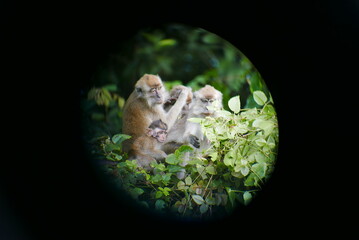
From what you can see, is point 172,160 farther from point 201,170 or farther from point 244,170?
point 244,170

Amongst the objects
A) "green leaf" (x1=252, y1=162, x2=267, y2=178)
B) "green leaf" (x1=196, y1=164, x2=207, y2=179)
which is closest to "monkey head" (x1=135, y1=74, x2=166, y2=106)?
"green leaf" (x1=196, y1=164, x2=207, y2=179)

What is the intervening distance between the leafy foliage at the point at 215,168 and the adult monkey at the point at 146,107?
232mm

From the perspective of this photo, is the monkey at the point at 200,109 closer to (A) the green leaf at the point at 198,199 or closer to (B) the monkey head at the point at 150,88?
(B) the monkey head at the point at 150,88

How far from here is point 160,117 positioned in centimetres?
221

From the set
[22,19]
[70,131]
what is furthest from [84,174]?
[22,19]

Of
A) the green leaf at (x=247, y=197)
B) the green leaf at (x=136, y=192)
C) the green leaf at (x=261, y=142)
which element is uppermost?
the green leaf at (x=261, y=142)

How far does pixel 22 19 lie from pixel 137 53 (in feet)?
4.24

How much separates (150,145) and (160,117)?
17cm

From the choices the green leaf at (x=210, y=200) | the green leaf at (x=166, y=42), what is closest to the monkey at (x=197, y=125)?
the green leaf at (x=210, y=200)

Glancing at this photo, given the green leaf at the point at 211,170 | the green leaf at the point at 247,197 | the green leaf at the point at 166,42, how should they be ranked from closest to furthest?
the green leaf at the point at 247,197 < the green leaf at the point at 211,170 < the green leaf at the point at 166,42

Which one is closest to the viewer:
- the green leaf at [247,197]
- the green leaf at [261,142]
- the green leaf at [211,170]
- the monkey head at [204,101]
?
the green leaf at [247,197]

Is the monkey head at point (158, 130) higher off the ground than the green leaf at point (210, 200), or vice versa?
the monkey head at point (158, 130)

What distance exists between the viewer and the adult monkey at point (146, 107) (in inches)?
83.9

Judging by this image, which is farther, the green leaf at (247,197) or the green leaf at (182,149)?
the green leaf at (182,149)
